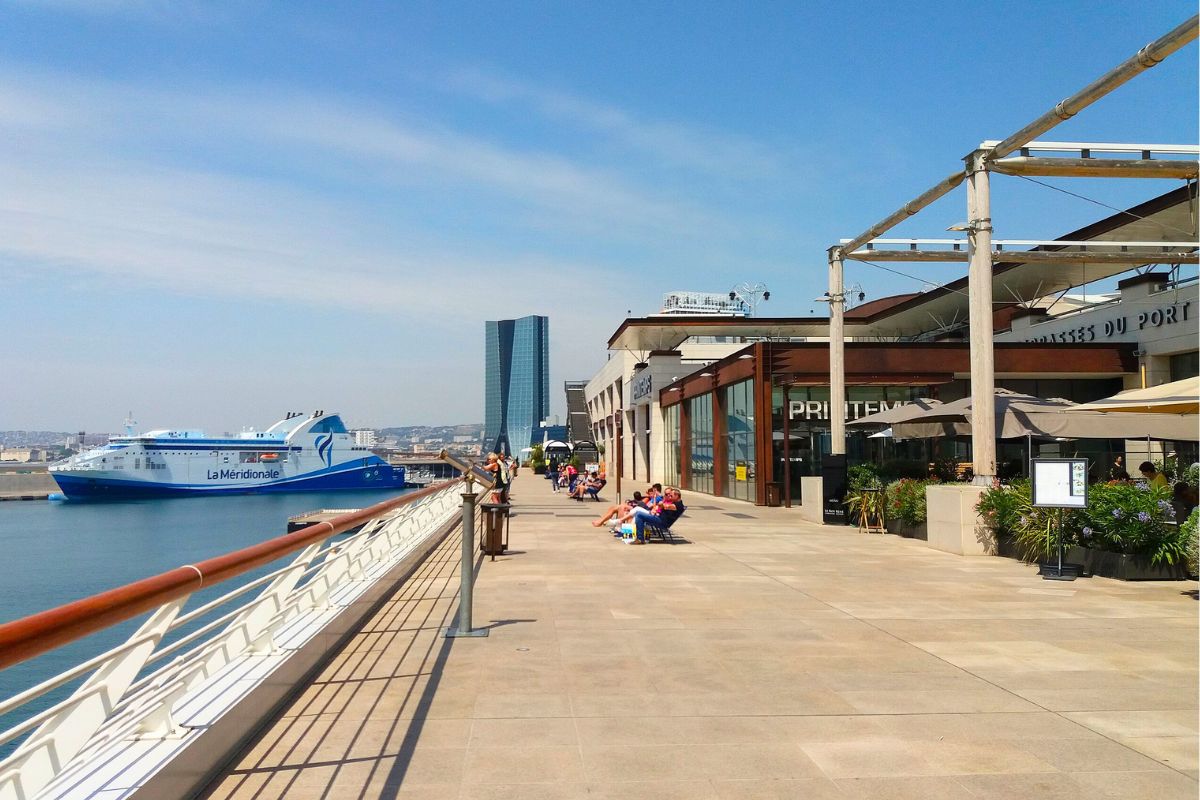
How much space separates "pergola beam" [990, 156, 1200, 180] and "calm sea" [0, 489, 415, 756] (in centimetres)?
1516

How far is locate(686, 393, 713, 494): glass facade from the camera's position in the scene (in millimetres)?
31422

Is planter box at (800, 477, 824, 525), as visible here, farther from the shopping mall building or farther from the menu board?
the menu board

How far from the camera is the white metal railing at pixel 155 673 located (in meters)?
2.96

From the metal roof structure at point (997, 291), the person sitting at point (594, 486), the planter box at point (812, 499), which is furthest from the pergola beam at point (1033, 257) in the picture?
the person sitting at point (594, 486)

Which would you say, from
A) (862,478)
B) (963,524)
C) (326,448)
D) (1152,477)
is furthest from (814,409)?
(326,448)

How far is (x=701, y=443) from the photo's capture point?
108 ft

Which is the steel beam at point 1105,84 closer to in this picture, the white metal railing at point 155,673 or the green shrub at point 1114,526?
the green shrub at point 1114,526

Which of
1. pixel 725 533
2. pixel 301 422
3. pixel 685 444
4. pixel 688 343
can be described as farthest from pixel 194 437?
pixel 725 533

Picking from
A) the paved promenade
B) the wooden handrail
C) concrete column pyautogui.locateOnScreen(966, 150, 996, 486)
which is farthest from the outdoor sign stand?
the wooden handrail

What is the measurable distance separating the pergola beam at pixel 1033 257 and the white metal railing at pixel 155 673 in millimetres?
13136

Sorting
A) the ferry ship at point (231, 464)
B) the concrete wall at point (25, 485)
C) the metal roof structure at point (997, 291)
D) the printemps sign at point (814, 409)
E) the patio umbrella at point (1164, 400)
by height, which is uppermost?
the metal roof structure at point (997, 291)

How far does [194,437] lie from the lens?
10688 cm

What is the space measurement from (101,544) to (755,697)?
54.6m

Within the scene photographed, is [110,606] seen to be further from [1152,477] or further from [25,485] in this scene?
[25,485]
